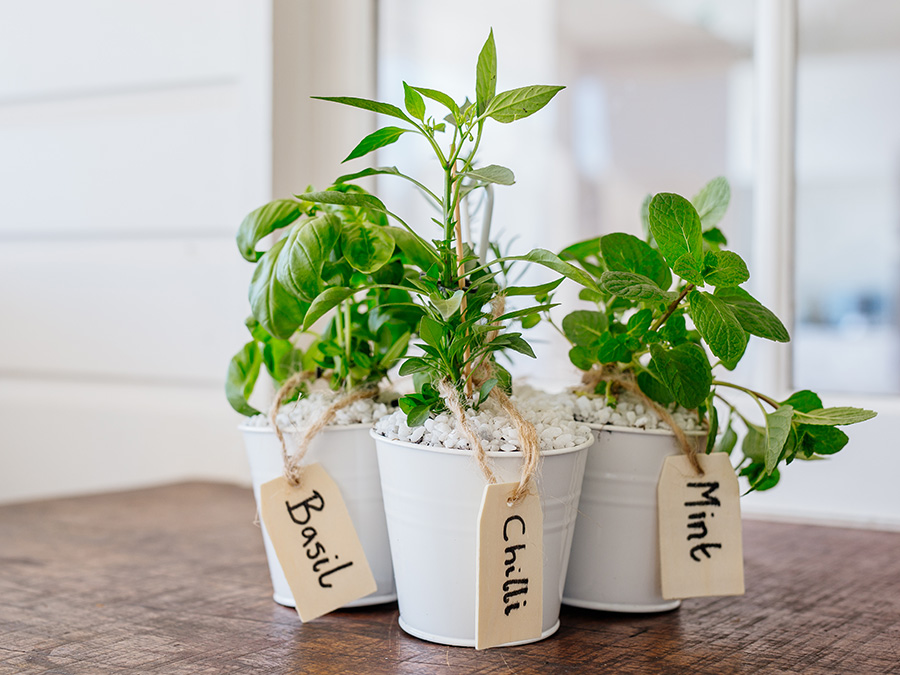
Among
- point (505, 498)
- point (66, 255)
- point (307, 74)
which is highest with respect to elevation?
point (307, 74)

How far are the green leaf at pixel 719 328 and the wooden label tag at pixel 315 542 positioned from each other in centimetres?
30

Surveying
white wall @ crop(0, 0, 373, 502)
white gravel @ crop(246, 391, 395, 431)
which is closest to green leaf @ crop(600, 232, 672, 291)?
white gravel @ crop(246, 391, 395, 431)

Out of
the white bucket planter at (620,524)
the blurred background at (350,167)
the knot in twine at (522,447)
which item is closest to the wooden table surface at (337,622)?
the white bucket planter at (620,524)

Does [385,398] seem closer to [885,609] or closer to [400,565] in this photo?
[400,565]

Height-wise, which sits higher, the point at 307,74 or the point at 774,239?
the point at 307,74

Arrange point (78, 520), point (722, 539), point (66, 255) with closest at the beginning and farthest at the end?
1. point (722, 539)
2. point (78, 520)
3. point (66, 255)

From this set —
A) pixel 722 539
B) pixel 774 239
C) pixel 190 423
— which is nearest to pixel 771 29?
pixel 774 239

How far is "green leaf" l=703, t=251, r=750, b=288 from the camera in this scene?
556mm

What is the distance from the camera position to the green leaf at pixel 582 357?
0.65m

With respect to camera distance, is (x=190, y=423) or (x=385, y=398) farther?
(x=190, y=423)

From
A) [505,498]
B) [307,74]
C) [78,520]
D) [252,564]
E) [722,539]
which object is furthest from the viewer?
[307,74]

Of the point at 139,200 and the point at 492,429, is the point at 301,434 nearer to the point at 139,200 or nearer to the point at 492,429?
the point at 492,429

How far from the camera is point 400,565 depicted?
601 millimetres

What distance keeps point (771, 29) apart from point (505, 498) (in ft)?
2.56
